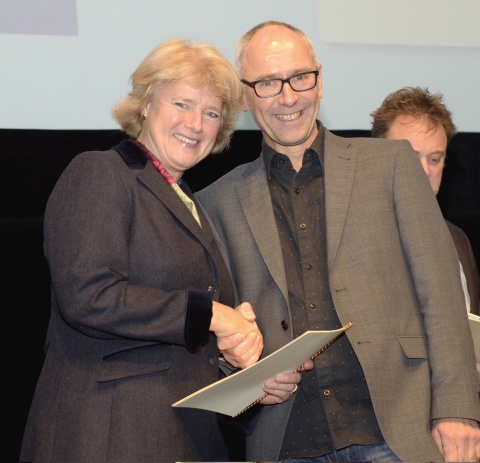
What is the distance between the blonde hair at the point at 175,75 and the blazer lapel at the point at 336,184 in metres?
0.35

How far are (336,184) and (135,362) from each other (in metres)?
0.88

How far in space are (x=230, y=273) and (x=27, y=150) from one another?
135 centimetres

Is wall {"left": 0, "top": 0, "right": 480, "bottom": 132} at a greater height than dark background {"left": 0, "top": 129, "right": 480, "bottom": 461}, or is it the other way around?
wall {"left": 0, "top": 0, "right": 480, "bottom": 132}

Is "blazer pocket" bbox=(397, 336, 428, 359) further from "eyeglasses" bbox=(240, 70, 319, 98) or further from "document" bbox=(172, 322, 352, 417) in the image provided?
"eyeglasses" bbox=(240, 70, 319, 98)

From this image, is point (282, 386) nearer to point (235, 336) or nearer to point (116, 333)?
point (235, 336)

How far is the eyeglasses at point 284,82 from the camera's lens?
2791mm

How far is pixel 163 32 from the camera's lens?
141 inches

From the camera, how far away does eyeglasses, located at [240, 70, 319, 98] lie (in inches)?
110

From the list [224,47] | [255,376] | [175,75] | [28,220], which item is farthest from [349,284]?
[28,220]

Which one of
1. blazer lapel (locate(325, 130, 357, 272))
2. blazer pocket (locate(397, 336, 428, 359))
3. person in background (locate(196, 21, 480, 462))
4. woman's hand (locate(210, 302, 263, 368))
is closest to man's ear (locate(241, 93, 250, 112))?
person in background (locate(196, 21, 480, 462))

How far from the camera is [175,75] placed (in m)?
2.48

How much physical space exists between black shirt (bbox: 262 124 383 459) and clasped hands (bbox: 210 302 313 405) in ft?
0.33

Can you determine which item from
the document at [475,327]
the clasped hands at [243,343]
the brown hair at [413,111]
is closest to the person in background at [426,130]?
the brown hair at [413,111]

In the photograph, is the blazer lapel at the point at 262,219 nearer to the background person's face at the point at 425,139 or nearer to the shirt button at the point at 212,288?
the shirt button at the point at 212,288
